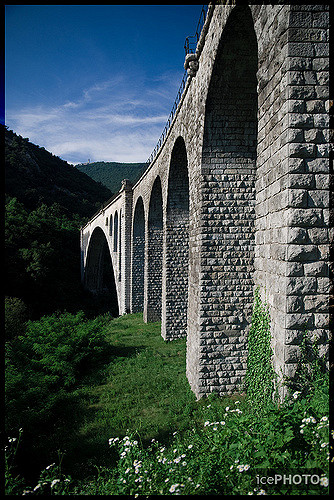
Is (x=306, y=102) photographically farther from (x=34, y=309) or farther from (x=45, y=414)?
(x=34, y=309)

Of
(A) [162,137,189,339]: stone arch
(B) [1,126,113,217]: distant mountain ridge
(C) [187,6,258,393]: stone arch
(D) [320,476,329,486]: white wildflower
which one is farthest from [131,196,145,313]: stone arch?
(B) [1,126,113,217]: distant mountain ridge

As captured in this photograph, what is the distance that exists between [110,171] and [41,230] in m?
76.3

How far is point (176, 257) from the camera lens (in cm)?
1124

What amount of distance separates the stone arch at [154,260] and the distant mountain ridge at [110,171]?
8150 cm

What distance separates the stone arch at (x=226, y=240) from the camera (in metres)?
6.33

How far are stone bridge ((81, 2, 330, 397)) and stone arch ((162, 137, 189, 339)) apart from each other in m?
0.04

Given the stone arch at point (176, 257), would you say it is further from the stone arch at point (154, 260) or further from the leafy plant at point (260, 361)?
the leafy plant at point (260, 361)

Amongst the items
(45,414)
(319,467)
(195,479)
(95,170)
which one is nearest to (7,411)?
(45,414)

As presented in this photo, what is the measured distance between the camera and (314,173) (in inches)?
120

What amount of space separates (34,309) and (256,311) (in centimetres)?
2562

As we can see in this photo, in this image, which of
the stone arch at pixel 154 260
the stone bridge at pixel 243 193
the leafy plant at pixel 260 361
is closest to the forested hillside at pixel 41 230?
the stone arch at pixel 154 260

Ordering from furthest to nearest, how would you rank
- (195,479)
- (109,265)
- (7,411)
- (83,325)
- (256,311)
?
(109,265) → (83,325) → (7,411) → (256,311) → (195,479)

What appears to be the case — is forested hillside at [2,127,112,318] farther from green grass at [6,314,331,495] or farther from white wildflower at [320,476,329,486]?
white wildflower at [320,476,329,486]

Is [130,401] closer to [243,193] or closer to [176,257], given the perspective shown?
[243,193]
